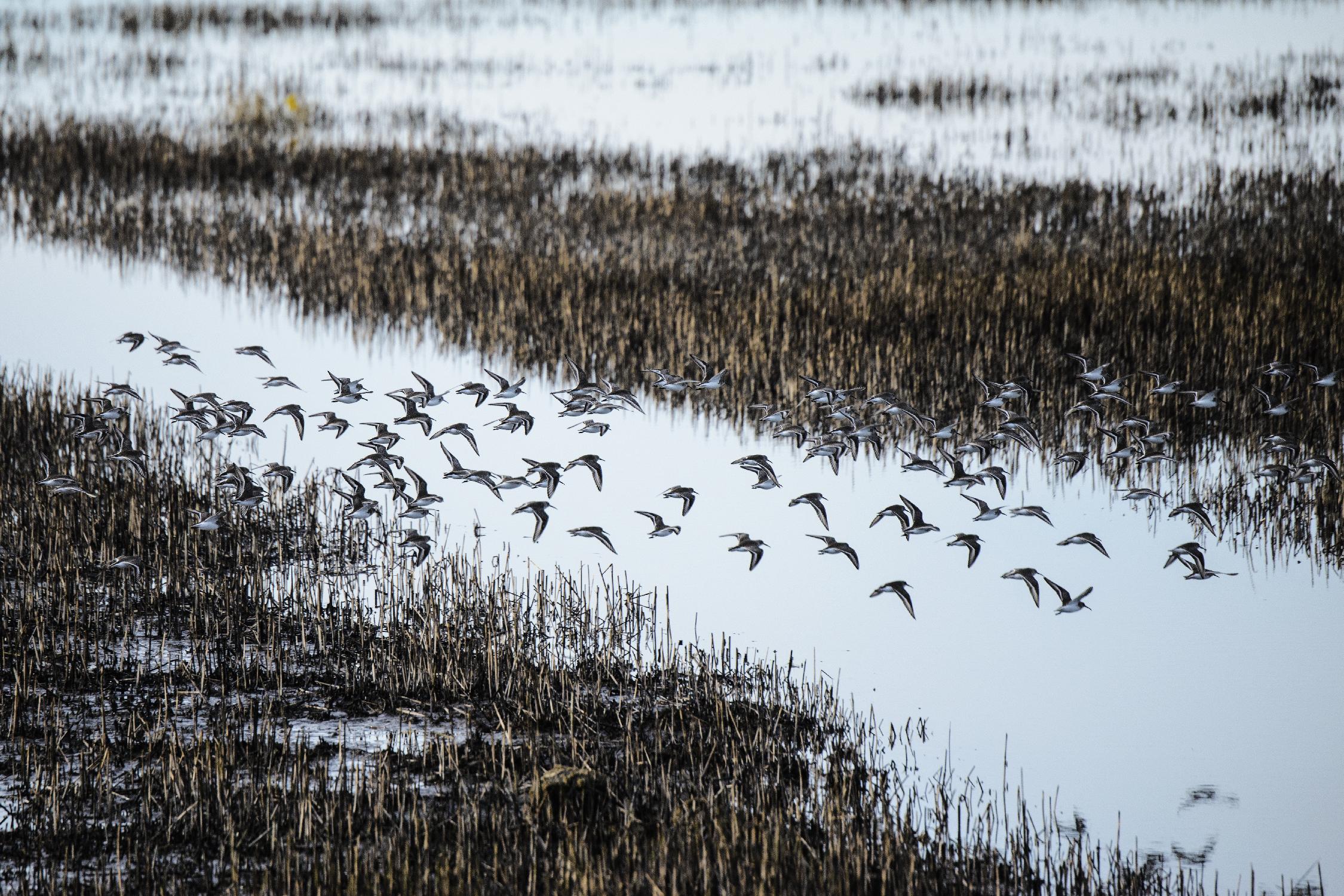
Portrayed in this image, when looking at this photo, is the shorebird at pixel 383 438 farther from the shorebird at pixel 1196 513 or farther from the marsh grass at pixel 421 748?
the shorebird at pixel 1196 513

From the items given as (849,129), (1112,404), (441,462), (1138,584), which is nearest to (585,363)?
(441,462)

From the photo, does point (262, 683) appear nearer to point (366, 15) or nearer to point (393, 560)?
point (393, 560)

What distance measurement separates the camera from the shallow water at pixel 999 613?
4629 millimetres

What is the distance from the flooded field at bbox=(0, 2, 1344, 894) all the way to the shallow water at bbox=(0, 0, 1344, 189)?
4.61ft

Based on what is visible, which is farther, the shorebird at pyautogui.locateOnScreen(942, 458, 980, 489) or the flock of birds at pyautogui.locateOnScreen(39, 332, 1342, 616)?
the shorebird at pyautogui.locateOnScreen(942, 458, 980, 489)

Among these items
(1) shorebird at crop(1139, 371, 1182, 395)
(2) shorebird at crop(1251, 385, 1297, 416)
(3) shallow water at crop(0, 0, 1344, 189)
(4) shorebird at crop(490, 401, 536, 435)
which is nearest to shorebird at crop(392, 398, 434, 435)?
(4) shorebird at crop(490, 401, 536, 435)

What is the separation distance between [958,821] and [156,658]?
332 centimetres

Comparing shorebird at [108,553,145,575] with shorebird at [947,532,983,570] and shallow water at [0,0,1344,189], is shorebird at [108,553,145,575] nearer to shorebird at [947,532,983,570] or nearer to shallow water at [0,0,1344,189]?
shorebird at [947,532,983,570]

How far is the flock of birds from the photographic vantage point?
6.26 m

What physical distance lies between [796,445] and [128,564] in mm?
4504

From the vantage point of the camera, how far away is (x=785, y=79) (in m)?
26.1

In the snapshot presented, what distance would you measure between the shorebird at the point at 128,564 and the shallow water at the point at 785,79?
44.8 feet

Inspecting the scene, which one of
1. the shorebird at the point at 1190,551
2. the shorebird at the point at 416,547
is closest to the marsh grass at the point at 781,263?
the shorebird at the point at 1190,551

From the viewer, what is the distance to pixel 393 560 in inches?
229
